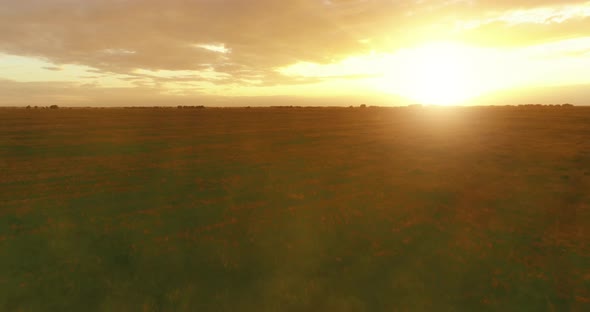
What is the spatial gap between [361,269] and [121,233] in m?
6.90

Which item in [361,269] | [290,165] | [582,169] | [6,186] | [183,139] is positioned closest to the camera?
[361,269]

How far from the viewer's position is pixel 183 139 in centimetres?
2973

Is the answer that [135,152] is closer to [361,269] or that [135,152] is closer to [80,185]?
[80,185]

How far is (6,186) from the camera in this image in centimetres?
1420

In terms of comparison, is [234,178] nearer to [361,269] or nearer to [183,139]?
[361,269]

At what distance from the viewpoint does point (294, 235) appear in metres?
9.38

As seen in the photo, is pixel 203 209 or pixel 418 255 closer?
pixel 418 255

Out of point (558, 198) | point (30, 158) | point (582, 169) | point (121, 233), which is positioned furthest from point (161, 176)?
point (582, 169)

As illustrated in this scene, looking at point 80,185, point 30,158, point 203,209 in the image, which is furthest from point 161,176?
point 30,158

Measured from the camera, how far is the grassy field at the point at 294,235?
6.51m

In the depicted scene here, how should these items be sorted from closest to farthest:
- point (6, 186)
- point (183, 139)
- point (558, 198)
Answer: point (558, 198) → point (6, 186) → point (183, 139)

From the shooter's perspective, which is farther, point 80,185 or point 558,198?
point 80,185

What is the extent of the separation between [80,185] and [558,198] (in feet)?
65.1

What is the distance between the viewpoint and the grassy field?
6.51 meters
